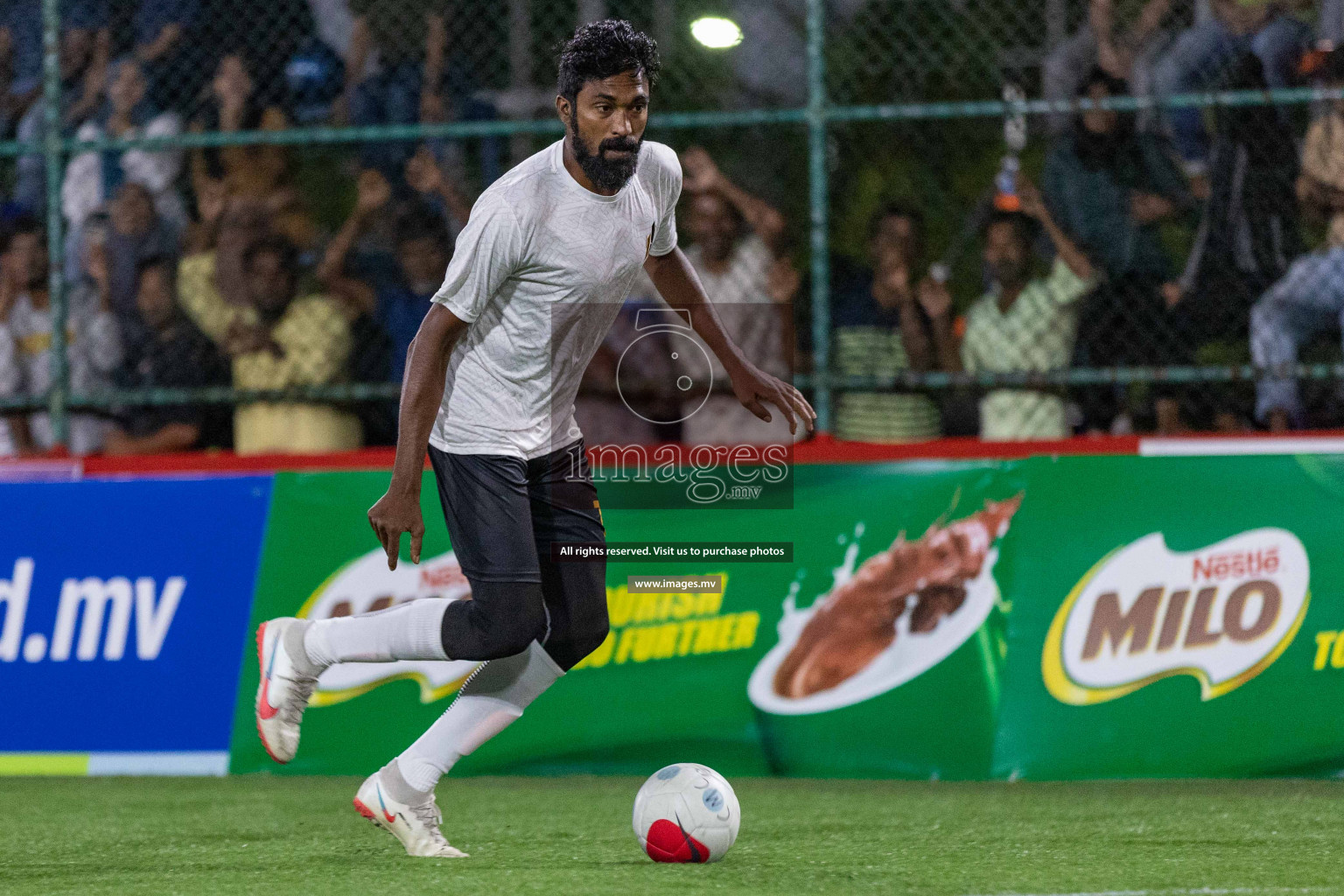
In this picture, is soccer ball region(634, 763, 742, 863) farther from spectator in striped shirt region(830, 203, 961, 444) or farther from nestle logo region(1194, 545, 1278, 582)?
spectator in striped shirt region(830, 203, 961, 444)

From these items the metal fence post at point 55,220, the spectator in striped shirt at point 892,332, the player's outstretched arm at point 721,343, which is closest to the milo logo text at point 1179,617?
the spectator in striped shirt at point 892,332

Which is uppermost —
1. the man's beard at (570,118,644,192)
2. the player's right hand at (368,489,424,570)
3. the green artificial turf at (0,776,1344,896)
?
the man's beard at (570,118,644,192)

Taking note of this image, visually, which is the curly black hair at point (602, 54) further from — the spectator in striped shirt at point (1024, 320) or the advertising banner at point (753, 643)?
the spectator in striped shirt at point (1024, 320)

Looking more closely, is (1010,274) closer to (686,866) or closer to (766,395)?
(766,395)

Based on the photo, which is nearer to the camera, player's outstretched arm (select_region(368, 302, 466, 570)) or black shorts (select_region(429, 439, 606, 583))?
player's outstretched arm (select_region(368, 302, 466, 570))

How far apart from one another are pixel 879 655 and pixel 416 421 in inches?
106

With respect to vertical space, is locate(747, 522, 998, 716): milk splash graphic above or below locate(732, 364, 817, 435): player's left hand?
below

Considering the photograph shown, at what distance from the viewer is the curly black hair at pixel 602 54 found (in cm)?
461

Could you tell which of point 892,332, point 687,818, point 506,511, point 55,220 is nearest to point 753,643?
point 892,332

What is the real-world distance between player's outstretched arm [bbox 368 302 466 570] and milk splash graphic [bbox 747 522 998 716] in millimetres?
2399

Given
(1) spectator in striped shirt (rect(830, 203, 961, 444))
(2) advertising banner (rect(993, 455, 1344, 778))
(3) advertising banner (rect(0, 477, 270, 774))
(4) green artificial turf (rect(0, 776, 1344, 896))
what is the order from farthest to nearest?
(1) spectator in striped shirt (rect(830, 203, 961, 444))
(3) advertising banner (rect(0, 477, 270, 774))
(2) advertising banner (rect(993, 455, 1344, 778))
(4) green artificial turf (rect(0, 776, 1344, 896))

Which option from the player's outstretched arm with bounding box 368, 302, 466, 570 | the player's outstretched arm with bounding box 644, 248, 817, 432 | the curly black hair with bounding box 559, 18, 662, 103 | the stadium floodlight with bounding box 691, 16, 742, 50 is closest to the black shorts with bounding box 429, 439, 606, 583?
the player's outstretched arm with bounding box 368, 302, 466, 570

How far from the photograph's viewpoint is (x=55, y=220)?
25.8 feet

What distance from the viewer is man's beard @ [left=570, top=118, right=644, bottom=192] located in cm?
464
